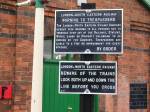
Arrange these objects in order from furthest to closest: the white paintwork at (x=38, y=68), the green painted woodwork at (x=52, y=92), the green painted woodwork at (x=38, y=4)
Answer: the green painted woodwork at (x=52, y=92) → the green painted woodwork at (x=38, y=4) → the white paintwork at (x=38, y=68)

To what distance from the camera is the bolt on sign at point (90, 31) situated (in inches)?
299

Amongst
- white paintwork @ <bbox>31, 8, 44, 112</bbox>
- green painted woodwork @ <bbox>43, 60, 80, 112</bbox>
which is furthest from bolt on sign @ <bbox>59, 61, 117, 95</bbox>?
green painted woodwork @ <bbox>43, 60, 80, 112</bbox>

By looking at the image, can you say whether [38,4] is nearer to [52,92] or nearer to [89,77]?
[89,77]

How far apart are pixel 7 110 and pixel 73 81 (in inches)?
109

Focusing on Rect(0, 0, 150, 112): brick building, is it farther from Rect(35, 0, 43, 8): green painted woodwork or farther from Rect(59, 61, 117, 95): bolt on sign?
Rect(35, 0, 43, 8): green painted woodwork

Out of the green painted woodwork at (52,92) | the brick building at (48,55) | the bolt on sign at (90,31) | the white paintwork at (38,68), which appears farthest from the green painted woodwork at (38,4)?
the green painted woodwork at (52,92)

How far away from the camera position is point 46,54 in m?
11.4

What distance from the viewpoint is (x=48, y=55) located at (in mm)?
11453

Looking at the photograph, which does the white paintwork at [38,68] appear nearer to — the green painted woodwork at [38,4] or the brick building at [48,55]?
the green painted woodwork at [38,4]

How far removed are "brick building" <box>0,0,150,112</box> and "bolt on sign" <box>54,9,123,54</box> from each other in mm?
2491

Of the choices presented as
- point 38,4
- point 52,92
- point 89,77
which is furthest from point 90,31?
point 52,92

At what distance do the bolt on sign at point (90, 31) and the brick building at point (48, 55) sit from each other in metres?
2.49

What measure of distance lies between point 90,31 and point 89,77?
735mm

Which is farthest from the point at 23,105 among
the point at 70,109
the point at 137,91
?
the point at 137,91
